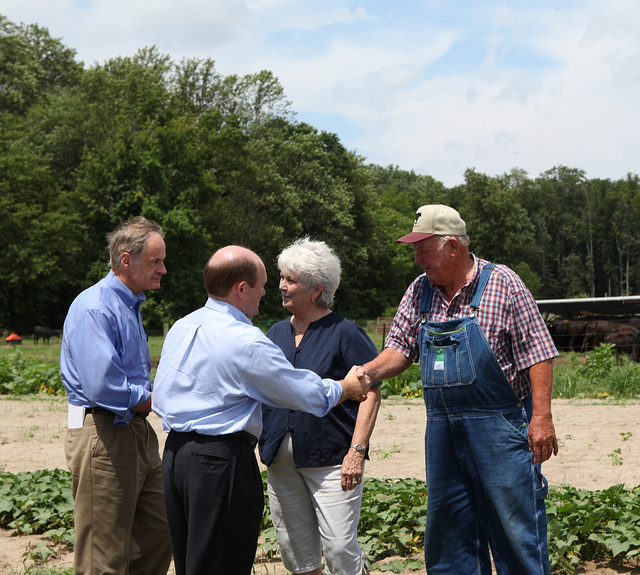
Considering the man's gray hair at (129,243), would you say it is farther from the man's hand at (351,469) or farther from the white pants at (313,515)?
the man's hand at (351,469)

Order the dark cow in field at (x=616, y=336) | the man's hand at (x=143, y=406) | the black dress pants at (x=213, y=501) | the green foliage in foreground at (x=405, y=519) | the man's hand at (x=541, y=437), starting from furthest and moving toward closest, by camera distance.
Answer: the dark cow in field at (x=616, y=336) → the green foliage in foreground at (x=405, y=519) → the man's hand at (x=143, y=406) → the man's hand at (x=541, y=437) → the black dress pants at (x=213, y=501)

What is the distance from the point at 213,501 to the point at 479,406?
4.29 feet

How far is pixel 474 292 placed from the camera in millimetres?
3486

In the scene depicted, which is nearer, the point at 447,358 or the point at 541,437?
the point at 541,437

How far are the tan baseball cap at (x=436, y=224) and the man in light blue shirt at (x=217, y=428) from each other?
0.98 metres

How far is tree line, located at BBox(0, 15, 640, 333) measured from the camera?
36.8 m

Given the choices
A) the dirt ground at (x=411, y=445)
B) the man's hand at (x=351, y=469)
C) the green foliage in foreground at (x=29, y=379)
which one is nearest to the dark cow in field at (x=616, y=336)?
the dirt ground at (x=411, y=445)

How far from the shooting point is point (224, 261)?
10.2ft

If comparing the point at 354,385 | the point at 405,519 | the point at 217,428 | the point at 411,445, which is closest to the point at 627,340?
the point at 411,445

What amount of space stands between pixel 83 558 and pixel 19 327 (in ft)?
120

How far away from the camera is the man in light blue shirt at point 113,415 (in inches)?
142

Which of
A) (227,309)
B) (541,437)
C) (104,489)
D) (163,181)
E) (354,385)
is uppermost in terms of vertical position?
(163,181)

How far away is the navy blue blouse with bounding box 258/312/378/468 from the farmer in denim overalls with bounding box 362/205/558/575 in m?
0.18

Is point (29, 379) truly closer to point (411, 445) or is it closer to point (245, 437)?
point (411, 445)
